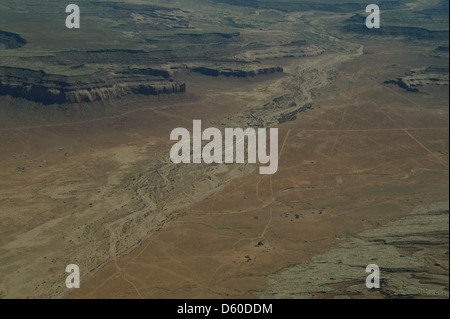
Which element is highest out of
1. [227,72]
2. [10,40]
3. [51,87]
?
[10,40]

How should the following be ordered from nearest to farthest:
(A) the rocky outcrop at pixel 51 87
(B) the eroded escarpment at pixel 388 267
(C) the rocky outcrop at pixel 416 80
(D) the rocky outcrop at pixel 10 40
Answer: (B) the eroded escarpment at pixel 388 267 < (C) the rocky outcrop at pixel 416 80 < (A) the rocky outcrop at pixel 51 87 < (D) the rocky outcrop at pixel 10 40

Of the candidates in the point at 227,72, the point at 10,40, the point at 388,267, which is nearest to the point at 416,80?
the point at 227,72

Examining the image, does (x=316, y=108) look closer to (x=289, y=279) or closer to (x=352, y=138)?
(x=352, y=138)

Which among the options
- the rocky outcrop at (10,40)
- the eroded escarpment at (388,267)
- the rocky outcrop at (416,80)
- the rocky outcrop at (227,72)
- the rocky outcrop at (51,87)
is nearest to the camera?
the eroded escarpment at (388,267)

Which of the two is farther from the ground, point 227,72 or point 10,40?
point 10,40

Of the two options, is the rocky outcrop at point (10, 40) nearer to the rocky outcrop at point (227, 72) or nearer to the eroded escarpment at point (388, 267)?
the rocky outcrop at point (227, 72)

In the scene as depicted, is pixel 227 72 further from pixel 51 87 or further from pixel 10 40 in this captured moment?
pixel 10 40

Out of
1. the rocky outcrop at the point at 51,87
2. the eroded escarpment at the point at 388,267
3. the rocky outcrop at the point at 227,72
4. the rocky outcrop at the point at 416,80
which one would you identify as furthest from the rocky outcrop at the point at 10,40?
the eroded escarpment at the point at 388,267

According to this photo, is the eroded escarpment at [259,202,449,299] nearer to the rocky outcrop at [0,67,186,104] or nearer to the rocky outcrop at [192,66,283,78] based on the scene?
the rocky outcrop at [0,67,186,104]
